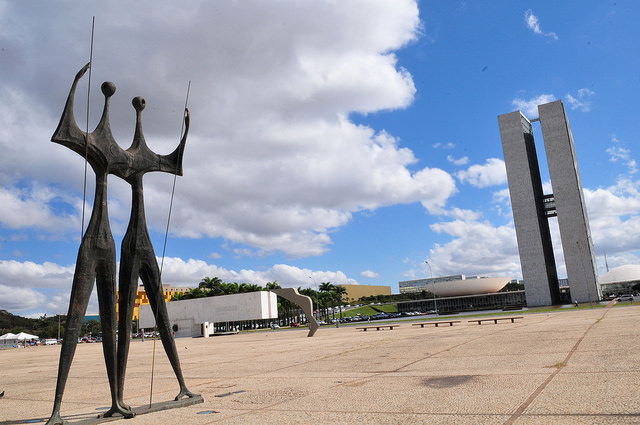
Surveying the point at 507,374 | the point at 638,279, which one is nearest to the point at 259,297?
the point at 507,374

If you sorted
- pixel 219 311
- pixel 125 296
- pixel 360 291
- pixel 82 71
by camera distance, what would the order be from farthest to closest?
pixel 360 291 < pixel 219 311 < pixel 125 296 < pixel 82 71

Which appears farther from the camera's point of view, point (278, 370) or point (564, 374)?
point (278, 370)

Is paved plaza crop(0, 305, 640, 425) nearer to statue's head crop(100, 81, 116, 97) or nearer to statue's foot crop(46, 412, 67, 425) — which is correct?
statue's foot crop(46, 412, 67, 425)

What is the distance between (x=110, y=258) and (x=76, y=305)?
0.81 meters

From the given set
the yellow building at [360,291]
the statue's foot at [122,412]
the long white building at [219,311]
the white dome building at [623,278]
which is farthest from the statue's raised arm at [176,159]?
the yellow building at [360,291]

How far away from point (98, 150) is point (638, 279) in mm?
141882

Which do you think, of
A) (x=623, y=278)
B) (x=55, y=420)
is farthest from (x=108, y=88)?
(x=623, y=278)

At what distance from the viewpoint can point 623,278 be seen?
120m

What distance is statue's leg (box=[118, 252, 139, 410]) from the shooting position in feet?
23.4

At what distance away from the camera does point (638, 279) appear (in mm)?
117688

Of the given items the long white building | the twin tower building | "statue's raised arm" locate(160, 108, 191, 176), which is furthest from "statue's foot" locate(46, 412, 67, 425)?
the twin tower building

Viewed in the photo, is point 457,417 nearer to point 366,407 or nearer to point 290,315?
point 366,407

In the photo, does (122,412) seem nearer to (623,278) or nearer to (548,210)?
(548,210)

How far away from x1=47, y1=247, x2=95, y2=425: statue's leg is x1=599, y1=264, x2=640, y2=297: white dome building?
140171 millimetres
